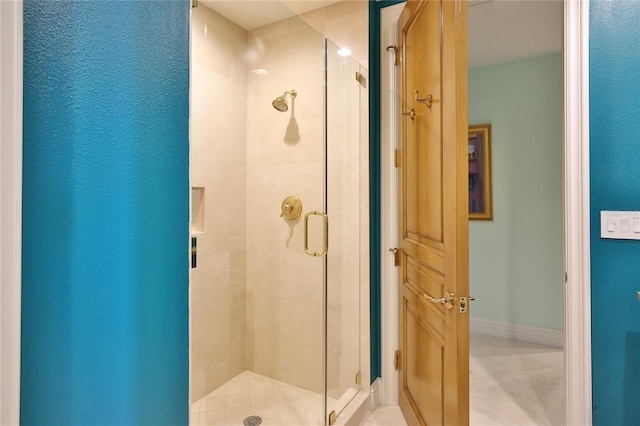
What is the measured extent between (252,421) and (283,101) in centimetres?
173

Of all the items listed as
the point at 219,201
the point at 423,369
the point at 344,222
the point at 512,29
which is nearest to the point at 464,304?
the point at 423,369

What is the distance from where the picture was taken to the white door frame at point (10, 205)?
588 mm

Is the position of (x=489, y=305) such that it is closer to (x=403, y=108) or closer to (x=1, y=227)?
(x=403, y=108)

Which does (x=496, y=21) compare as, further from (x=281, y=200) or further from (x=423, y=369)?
(x=423, y=369)

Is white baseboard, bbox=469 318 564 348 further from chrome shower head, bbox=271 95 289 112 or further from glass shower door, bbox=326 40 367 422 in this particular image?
chrome shower head, bbox=271 95 289 112

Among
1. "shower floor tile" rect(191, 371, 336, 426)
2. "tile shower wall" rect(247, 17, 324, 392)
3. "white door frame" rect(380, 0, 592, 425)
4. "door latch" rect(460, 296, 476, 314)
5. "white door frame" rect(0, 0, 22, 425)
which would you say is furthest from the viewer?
"tile shower wall" rect(247, 17, 324, 392)

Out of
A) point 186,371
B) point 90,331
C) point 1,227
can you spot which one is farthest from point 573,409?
point 1,227

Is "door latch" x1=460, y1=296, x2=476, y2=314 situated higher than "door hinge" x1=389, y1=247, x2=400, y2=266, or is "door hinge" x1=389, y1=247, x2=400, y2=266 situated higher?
"door hinge" x1=389, y1=247, x2=400, y2=266

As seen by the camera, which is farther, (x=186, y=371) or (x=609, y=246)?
(x=609, y=246)

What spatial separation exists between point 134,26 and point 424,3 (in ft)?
4.37

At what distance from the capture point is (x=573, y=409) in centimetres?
146

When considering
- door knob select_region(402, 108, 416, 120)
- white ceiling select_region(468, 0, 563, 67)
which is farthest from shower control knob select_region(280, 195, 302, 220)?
white ceiling select_region(468, 0, 563, 67)

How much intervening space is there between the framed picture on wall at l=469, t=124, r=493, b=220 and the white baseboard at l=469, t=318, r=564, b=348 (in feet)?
3.40

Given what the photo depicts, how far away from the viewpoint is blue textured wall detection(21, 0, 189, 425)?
26.5 inches
